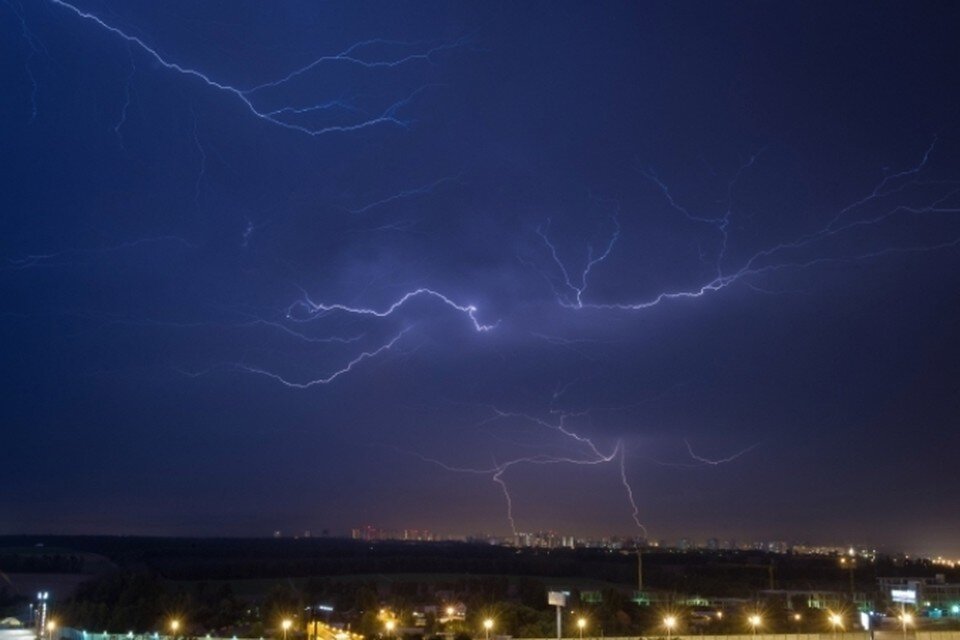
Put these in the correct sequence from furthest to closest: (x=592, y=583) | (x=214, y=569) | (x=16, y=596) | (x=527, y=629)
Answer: (x=214, y=569) < (x=592, y=583) < (x=16, y=596) < (x=527, y=629)

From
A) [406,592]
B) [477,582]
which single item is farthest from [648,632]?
[477,582]

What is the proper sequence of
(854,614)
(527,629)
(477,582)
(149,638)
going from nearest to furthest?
1. (149,638)
2. (527,629)
3. (854,614)
4. (477,582)

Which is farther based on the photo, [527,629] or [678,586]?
[678,586]

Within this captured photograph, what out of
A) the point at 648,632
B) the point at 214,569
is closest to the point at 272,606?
the point at 648,632

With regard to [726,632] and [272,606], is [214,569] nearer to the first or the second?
[272,606]

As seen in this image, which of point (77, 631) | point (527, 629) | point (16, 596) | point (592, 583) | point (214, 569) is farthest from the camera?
point (214, 569)

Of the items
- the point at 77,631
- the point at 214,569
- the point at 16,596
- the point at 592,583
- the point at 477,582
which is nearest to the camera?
the point at 77,631

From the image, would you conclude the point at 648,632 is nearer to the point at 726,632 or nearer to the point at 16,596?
the point at 726,632

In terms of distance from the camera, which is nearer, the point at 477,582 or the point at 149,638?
the point at 149,638

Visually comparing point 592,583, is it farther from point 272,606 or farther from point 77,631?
point 77,631
